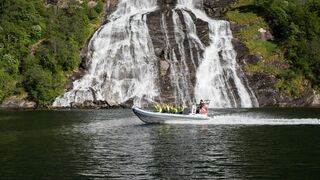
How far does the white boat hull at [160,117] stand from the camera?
53.9m

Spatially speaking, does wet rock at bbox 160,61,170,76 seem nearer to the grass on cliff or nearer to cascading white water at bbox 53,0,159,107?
cascading white water at bbox 53,0,159,107

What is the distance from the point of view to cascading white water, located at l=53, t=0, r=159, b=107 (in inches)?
3307

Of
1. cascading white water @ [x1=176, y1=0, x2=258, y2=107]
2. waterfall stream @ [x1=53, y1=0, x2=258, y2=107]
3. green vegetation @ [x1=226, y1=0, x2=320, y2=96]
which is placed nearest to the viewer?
cascading white water @ [x1=176, y1=0, x2=258, y2=107]

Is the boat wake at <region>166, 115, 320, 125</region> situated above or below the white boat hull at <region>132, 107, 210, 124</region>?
below

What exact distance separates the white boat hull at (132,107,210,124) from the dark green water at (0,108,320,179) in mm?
1351

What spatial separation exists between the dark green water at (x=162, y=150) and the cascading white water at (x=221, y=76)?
1188 inches

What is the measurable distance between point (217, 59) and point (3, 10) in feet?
132

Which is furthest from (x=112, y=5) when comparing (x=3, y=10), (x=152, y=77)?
(x=152, y=77)

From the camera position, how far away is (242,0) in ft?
363

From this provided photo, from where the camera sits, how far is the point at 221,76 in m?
86.9

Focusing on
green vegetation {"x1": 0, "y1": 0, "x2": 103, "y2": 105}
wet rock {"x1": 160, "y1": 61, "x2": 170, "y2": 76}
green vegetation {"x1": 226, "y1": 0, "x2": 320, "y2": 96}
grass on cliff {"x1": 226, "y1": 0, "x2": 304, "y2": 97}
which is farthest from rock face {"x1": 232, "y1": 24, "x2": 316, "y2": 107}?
green vegetation {"x1": 0, "y1": 0, "x2": 103, "y2": 105}

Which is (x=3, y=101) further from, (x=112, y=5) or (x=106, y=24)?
(x=112, y=5)

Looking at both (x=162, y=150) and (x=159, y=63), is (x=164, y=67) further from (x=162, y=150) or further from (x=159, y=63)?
(x=162, y=150)

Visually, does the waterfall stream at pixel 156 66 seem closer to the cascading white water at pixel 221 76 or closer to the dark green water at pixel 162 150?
the cascading white water at pixel 221 76
